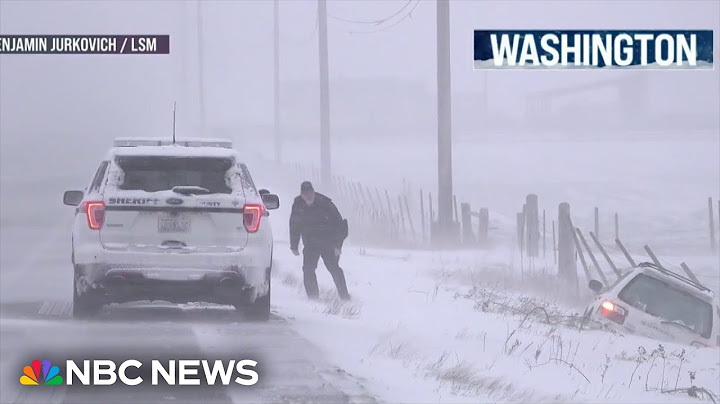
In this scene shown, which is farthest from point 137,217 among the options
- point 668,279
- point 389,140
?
Answer: point 389,140

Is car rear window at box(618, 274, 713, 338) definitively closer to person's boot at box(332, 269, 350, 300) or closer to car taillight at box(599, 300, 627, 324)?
car taillight at box(599, 300, 627, 324)

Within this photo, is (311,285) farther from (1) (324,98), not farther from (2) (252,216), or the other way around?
(1) (324,98)

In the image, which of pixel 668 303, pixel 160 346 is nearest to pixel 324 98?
pixel 668 303

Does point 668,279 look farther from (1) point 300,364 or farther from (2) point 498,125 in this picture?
(2) point 498,125

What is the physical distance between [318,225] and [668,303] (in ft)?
15.1

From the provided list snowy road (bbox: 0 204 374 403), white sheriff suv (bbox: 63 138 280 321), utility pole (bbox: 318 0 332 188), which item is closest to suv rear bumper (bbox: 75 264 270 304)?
white sheriff suv (bbox: 63 138 280 321)

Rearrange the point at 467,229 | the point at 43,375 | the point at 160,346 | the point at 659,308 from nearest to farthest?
the point at 43,375 < the point at 160,346 < the point at 659,308 < the point at 467,229

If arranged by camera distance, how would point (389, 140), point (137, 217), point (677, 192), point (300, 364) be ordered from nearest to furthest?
1. point (300, 364)
2. point (137, 217)
3. point (677, 192)
4. point (389, 140)

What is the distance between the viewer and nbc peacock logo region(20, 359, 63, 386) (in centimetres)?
895

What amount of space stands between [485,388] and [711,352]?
604 cm

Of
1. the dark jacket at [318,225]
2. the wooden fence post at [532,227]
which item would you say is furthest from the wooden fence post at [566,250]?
the dark jacket at [318,225]

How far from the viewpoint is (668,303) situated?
49.4 feet

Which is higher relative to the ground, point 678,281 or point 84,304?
point 84,304

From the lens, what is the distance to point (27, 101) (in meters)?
102
